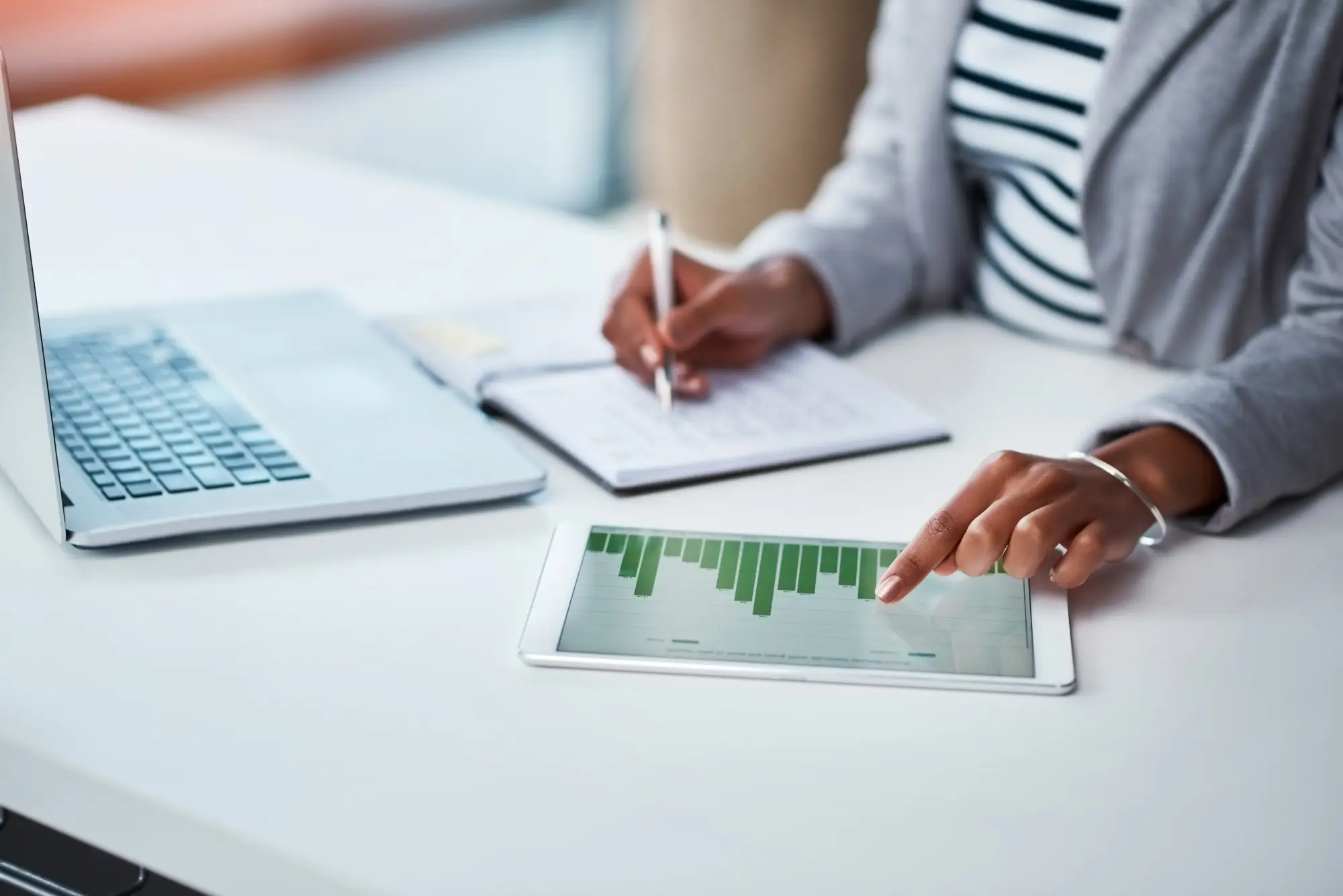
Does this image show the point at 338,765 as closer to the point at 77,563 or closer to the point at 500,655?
the point at 500,655

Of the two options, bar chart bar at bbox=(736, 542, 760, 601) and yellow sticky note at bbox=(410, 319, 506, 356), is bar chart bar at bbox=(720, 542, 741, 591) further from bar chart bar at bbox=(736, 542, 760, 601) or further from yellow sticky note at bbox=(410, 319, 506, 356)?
yellow sticky note at bbox=(410, 319, 506, 356)

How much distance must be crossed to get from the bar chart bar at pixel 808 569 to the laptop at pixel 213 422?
158 mm

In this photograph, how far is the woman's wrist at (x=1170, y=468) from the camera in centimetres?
83

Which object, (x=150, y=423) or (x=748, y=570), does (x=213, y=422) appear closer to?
(x=150, y=423)

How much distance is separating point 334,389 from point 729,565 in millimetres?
307

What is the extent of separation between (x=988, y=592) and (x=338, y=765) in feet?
1.10

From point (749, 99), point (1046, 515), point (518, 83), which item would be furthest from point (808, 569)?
point (518, 83)

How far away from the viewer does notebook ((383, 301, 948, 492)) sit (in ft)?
2.98

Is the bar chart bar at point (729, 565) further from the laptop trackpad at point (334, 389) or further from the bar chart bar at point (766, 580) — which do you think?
the laptop trackpad at point (334, 389)

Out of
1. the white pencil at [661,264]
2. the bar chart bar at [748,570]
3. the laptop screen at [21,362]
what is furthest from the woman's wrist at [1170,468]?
the laptop screen at [21,362]

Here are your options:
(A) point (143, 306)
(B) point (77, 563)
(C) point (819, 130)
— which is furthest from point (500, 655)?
(C) point (819, 130)

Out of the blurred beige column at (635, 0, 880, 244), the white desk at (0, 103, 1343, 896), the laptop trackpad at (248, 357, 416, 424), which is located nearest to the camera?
the white desk at (0, 103, 1343, 896)

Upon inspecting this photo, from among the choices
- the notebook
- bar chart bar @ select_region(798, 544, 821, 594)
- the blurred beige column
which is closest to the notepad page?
the notebook

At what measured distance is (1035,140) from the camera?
1147 millimetres
